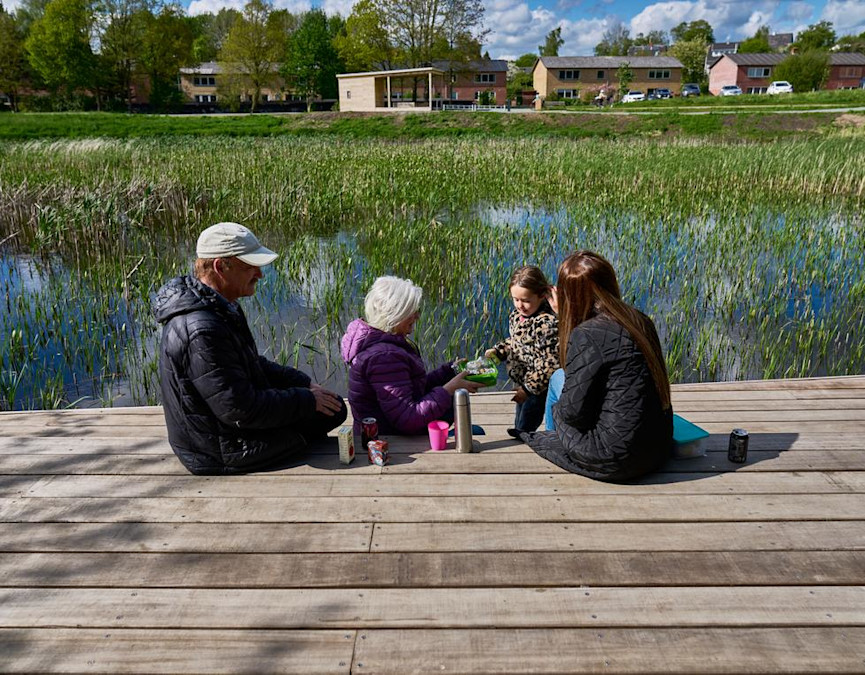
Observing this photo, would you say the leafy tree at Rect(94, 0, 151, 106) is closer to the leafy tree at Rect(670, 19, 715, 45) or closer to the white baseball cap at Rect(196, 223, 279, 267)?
the white baseball cap at Rect(196, 223, 279, 267)

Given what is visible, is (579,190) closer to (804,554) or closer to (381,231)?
(381,231)

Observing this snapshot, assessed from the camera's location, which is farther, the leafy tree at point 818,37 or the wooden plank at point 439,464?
the leafy tree at point 818,37

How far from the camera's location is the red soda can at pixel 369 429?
9.98 feet

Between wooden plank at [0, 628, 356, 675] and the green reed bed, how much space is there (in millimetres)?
3345

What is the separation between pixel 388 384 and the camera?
3.09 meters

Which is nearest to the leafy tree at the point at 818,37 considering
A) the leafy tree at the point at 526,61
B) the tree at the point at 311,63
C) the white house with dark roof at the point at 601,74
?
the white house with dark roof at the point at 601,74

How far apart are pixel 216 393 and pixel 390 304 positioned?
2.74 feet

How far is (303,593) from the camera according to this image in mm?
2141

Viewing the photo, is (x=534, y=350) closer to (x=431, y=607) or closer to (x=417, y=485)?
(x=417, y=485)

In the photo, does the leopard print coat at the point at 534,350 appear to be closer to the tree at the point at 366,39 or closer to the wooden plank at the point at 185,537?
the wooden plank at the point at 185,537

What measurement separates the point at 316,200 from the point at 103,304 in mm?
4491

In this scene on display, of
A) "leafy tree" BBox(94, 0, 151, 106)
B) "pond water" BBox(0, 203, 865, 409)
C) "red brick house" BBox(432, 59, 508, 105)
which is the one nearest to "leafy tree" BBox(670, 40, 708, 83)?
"red brick house" BBox(432, 59, 508, 105)

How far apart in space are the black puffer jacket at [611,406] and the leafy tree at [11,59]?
176 feet

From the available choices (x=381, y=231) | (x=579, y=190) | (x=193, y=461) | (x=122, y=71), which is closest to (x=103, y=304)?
(x=381, y=231)
